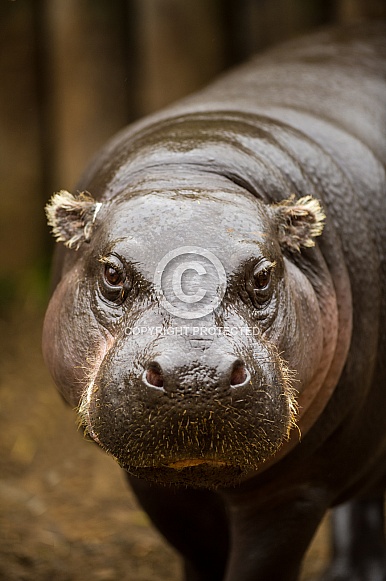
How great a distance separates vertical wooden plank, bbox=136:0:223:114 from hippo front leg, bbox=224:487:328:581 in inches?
163

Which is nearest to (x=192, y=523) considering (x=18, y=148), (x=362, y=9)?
(x=362, y=9)

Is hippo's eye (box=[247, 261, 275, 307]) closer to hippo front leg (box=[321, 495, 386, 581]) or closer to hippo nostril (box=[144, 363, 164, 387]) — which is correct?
hippo nostril (box=[144, 363, 164, 387])

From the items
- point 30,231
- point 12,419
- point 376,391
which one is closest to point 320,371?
point 376,391

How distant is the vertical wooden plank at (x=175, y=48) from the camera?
7.12m

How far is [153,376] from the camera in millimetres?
2855

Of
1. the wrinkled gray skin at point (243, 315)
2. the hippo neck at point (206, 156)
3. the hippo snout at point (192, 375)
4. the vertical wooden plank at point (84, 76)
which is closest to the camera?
the hippo snout at point (192, 375)

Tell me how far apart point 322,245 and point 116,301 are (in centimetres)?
89

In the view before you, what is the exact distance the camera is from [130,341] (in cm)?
297

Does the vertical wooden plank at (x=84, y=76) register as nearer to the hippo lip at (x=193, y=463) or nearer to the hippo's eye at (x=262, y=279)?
the hippo's eye at (x=262, y=279)

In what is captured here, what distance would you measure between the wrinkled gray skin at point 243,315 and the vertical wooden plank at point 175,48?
2542mm

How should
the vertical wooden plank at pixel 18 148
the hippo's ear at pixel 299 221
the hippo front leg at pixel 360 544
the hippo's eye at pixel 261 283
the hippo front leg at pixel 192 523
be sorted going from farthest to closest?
the vertical wooden plank at pixel 18 148, the hippo front leg at pixel 360 544, the hippo front leg at pixel 192 523, the hippo's ear at pixel 299 221, the hippo's eye at pixel 261 283

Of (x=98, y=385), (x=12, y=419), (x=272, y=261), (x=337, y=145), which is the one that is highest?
(x=337, y=145)

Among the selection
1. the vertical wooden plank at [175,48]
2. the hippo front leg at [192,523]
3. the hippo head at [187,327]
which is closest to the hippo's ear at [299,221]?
the hippo head at [187,327]

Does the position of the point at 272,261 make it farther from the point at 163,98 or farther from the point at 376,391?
the point at 163,98
